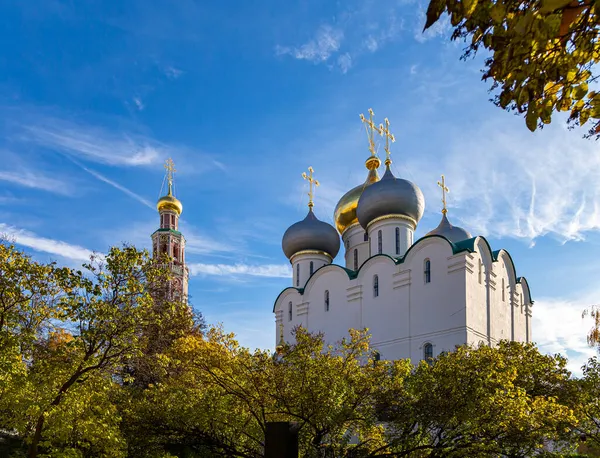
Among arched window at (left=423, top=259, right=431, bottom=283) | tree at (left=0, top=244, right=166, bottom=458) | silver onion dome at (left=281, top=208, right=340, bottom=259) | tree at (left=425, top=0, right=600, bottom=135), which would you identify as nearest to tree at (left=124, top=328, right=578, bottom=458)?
tree at (left=0, top=244, right=166, bottom=458)

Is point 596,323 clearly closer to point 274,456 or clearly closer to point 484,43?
point 274,456

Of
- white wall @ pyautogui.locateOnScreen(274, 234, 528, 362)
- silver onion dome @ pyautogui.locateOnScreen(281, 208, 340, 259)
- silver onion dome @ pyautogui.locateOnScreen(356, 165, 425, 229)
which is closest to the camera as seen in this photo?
white wall @ pyautogui.locateOnScreen(274, 234, 528, 362)

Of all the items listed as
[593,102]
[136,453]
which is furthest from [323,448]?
[593,102]

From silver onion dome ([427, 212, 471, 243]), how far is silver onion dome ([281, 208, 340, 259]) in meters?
5.59

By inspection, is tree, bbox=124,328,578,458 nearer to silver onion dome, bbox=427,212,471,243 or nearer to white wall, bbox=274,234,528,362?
white wall, bbox=274,234,528,362

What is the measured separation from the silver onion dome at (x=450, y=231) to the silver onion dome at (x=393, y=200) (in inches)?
50.7

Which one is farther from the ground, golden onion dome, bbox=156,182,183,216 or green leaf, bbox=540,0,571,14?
golden onion dome, bbox=156,182,183,216

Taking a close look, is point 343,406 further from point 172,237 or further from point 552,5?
point 172,237

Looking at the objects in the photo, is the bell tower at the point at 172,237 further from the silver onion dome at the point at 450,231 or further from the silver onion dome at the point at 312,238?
the silver onion dome at the point at 450,231

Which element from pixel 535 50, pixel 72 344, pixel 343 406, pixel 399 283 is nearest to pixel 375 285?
pixel 399 283

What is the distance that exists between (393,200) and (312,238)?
226 inches

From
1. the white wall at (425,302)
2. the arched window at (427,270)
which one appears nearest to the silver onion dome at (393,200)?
the white wall at (425,302)

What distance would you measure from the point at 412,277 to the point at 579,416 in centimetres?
1116

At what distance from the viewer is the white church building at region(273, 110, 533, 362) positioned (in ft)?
74.9
